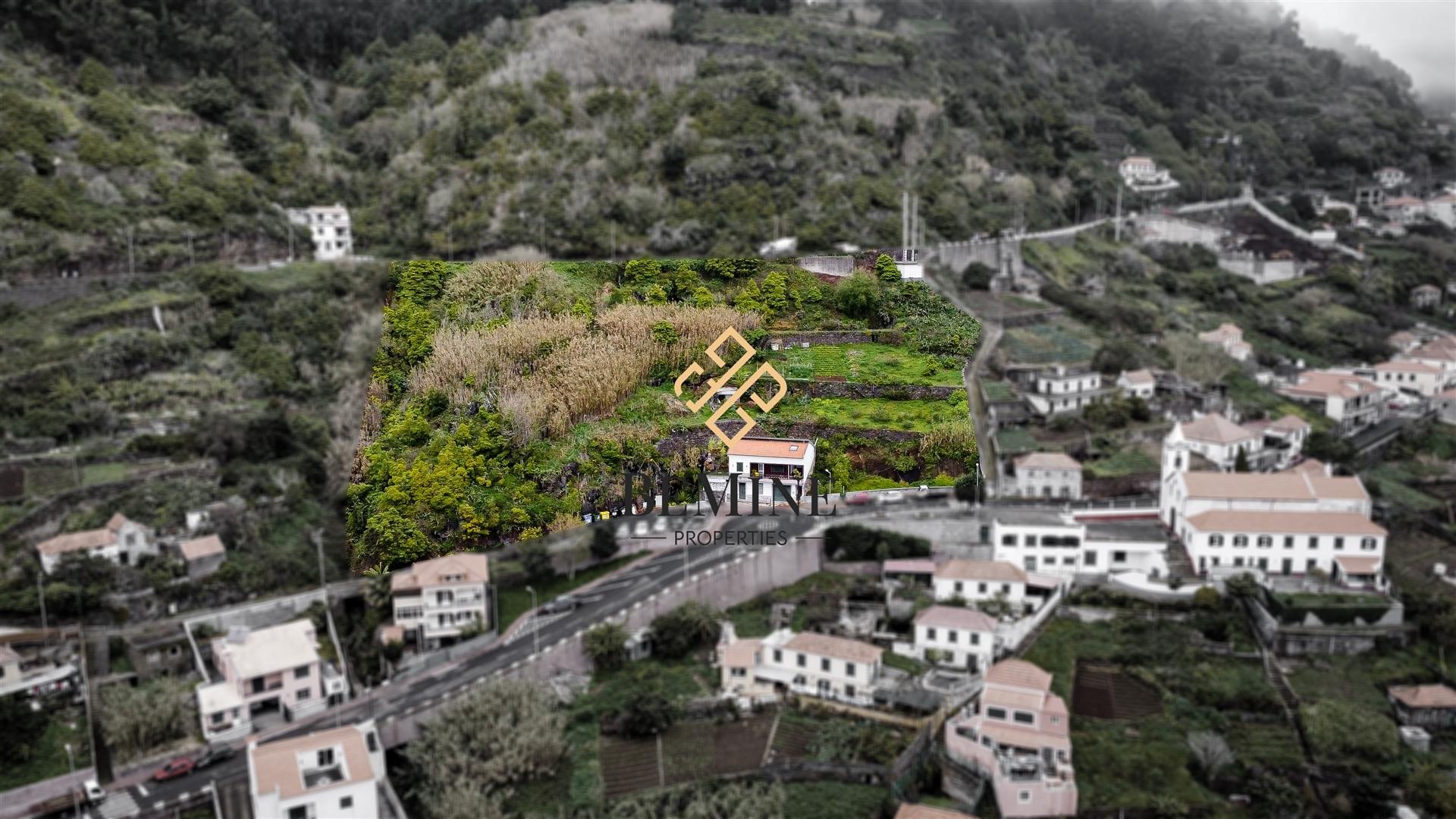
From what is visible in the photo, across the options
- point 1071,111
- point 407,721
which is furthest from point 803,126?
point 1071,111

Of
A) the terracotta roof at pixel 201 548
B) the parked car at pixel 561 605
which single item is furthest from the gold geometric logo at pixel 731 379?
the terracotta roof at pixel 201 548

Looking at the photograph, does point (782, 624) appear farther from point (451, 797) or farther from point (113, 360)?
point (113, 360)

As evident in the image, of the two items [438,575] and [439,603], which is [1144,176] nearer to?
[438,575]

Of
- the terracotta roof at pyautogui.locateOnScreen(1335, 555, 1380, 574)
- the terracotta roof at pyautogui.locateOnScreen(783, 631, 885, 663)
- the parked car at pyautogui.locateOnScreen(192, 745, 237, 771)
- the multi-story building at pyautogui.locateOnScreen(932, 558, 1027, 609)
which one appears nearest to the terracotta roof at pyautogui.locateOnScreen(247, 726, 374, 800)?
→ the parked car at pyautogui.locateOnScreen(192, 745, 237, 771)

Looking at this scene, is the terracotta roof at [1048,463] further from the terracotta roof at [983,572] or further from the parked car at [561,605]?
the parked car at [561,605]

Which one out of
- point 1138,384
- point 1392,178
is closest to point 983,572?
point 1138,384

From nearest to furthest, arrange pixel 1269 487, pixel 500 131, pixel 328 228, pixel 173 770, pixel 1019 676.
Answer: pixel 173 770 < pixel 1019 676 < pixel 1269 487 < pixel 500 131 < pixel 328 228
